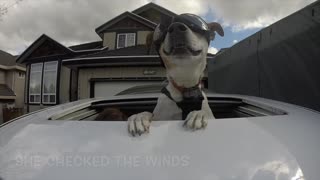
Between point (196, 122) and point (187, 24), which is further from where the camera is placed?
point (187, 24)

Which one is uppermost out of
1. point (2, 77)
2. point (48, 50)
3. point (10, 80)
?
point (48, 50)

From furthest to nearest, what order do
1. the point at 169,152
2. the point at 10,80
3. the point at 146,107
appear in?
the point at 10,80
the point at 146,107
the point at 169,152

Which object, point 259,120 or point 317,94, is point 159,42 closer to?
point 259,120

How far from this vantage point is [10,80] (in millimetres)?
27078

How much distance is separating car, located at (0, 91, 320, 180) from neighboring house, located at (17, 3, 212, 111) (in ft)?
35.5

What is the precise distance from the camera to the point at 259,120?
70.4 inches

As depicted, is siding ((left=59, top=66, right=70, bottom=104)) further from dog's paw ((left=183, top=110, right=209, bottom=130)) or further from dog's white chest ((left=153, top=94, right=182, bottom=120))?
dog's paw ((left=183, top=110, right=209, bottom=130))

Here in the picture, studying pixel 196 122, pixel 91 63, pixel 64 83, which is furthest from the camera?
pixel 64 83

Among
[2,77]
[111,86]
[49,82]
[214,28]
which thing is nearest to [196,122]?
[214,28]

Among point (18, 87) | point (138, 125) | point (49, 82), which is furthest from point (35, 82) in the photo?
point (138, 125)

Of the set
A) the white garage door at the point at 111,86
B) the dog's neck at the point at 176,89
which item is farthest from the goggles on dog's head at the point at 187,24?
the white garage door at the point at 111,86

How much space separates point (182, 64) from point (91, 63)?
41.4 feet

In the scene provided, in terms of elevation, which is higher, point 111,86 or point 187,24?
point 187,24

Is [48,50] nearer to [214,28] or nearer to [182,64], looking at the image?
[214,28]
